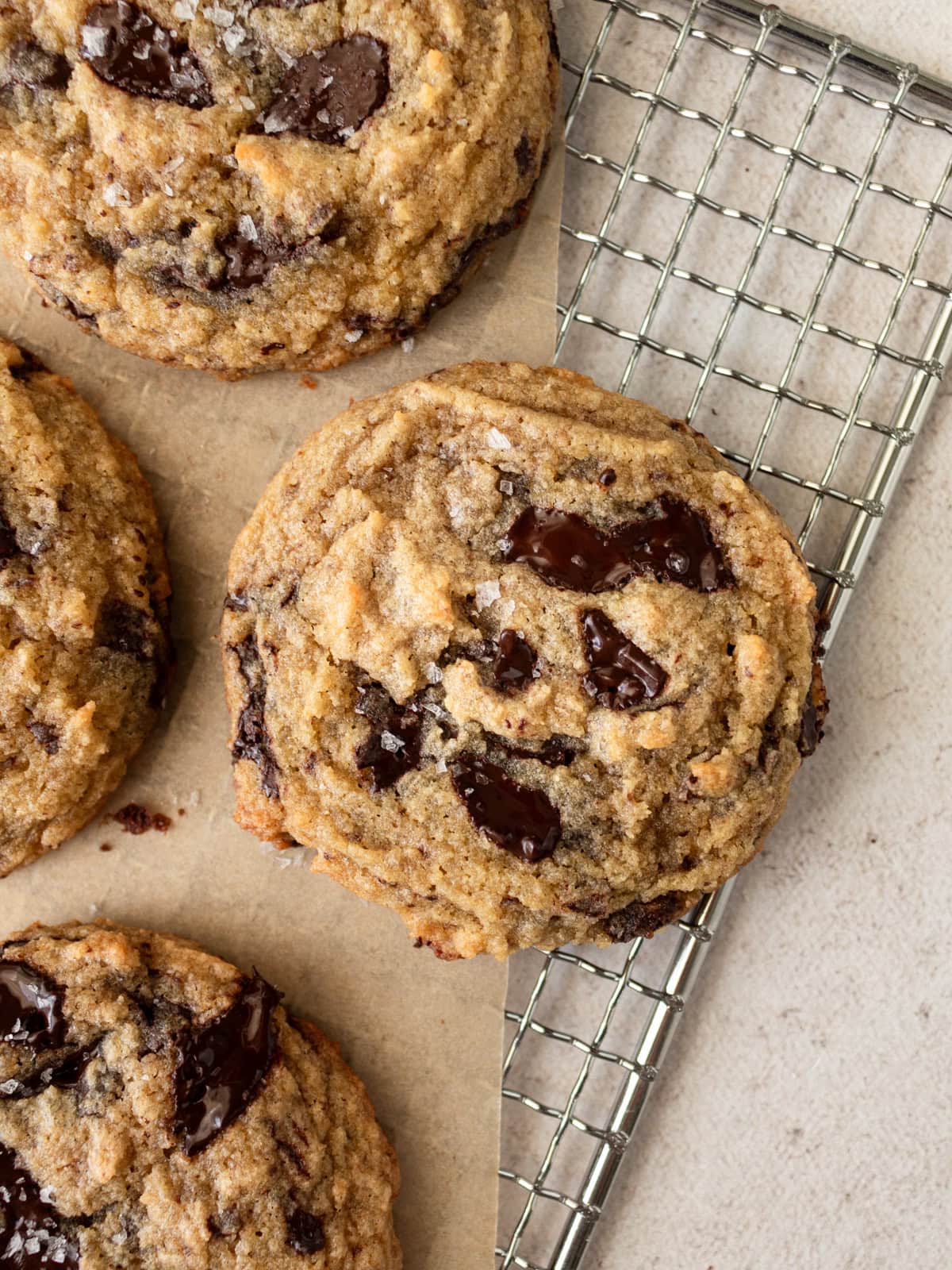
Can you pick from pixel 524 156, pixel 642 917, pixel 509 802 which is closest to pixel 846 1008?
pixel 642 917

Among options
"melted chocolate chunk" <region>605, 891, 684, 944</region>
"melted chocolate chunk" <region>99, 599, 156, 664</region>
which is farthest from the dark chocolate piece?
"melted chocolate chunk" <region>605, 891, 684, 944</region>

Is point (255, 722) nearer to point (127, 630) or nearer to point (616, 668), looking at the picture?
point (127, 630)

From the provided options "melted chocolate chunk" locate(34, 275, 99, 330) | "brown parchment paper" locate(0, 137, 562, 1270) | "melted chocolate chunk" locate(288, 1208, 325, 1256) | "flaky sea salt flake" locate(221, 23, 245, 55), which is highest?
"flaky sea salt flake" locate(221, 23, 245, 55)

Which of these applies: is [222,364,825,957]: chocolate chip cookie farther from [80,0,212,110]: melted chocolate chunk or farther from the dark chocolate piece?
the dark chocolate piece

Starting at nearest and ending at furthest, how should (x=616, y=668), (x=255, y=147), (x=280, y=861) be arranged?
(x=616, y=668) < (x=255, y=147) < (x=280, y=861)

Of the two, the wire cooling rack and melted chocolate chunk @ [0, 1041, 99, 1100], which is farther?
the wire cooling rack

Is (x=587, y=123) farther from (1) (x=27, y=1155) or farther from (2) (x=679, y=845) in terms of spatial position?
(1) (x=27, y=1155)

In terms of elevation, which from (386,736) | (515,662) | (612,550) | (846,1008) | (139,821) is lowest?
(139,821)
